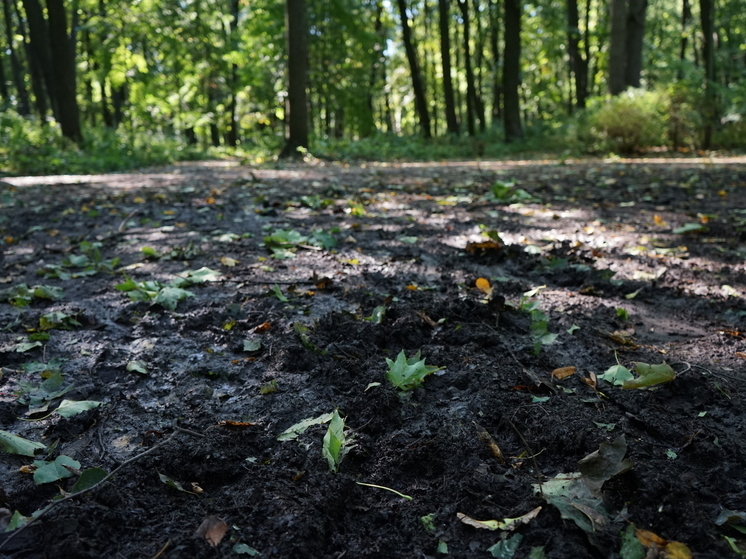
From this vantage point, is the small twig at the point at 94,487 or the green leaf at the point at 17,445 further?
the green leaf at the point at 17,445

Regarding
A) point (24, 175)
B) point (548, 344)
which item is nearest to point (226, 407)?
point (548, 344)

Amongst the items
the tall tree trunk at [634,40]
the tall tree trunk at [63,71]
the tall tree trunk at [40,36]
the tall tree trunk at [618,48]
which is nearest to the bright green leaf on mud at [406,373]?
the tall tree trunk at [63,71]

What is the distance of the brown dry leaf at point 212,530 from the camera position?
1253 mm

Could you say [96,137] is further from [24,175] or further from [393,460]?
[393,460]

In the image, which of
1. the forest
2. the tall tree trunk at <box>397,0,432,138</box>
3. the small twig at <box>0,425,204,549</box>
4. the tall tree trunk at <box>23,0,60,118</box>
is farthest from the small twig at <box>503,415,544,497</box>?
the tall tree trunk at <box>397,0,432,138</box>

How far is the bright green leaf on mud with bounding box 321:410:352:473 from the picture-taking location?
152 centimetres

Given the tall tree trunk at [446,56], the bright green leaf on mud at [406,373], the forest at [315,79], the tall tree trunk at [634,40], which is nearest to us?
the bright green leaf on mud at [406,373]

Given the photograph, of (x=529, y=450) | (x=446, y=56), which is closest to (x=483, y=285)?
(x=529, y=450)

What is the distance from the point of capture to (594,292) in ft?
9.67

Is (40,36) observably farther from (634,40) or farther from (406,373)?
(406,373)

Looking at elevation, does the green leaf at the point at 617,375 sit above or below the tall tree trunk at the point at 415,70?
below

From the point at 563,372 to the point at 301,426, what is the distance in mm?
925

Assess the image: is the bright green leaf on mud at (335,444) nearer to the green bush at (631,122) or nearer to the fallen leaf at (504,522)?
the fallen leaf at (504,522)

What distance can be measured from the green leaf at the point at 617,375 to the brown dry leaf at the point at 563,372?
93mm
